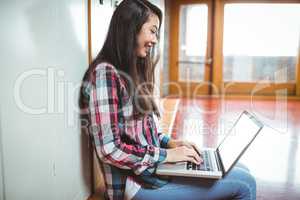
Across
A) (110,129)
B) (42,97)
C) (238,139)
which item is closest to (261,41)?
(238,139)

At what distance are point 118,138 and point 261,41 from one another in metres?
5.24

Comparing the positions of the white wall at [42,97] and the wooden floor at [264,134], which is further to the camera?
the wooden floor at [264,134]

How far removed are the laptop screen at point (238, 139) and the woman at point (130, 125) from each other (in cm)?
8

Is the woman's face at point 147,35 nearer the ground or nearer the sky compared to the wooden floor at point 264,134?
nearer the sky

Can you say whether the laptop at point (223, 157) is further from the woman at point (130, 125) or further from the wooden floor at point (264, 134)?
the wooden floor at point (264, 134)

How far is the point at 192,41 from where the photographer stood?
19.4 feet

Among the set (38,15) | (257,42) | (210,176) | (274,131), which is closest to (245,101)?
(257,42)

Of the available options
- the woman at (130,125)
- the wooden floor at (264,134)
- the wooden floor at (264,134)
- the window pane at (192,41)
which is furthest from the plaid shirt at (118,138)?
the window pane at (192,41)

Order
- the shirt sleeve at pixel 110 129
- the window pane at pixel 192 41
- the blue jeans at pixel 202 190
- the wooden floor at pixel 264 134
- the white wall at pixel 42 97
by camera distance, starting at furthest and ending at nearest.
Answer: the window pane at pixel 192 41 → the wooden floor at pixel 264 134 → the blue jeans at pixel 202 190 → the shirt sleeve at pixel 110 129 → the white wall at pixel 42 97

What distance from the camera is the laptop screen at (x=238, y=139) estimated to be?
1.27 m

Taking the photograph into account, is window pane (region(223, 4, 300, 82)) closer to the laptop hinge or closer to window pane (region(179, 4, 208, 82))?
window pane (region(179, 4, 208, 82))

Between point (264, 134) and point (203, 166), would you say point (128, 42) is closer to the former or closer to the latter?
point (203, 166)

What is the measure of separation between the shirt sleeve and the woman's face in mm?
175

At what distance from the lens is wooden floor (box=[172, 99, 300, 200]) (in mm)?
2141
